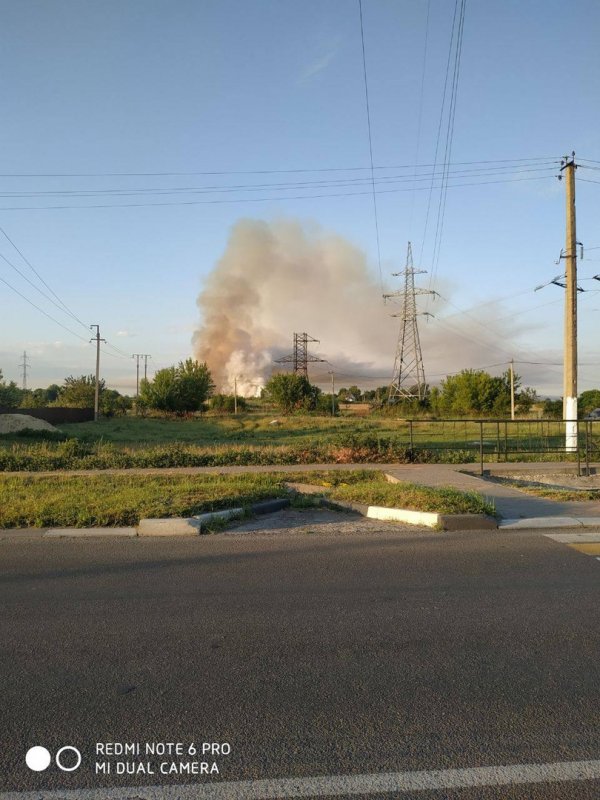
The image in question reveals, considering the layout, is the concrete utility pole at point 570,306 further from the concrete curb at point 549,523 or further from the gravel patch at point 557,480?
the concrete curb at point 549,523

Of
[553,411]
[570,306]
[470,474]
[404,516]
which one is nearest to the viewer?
[404,516]

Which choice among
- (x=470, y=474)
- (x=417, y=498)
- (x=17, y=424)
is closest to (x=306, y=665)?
(x=417, y=498)

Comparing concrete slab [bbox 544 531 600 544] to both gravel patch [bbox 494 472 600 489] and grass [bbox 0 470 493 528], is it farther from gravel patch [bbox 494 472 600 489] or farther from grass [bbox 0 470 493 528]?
gravel patch [bbox 494 472 600 489]

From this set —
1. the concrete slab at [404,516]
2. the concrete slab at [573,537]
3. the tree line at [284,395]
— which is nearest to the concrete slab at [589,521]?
the concrete slab at [573,537]

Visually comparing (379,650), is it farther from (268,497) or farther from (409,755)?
(268,497)

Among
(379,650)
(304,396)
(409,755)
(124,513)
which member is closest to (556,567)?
(379,650)

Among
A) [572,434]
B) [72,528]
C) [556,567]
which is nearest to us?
[556,567]

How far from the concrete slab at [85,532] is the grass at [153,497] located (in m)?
0.33

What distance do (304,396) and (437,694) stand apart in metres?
83.9

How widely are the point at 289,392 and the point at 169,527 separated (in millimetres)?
77841

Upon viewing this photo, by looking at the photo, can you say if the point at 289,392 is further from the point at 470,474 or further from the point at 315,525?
the point at 315,525

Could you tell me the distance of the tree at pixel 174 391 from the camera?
256 ft

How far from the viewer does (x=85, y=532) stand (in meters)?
9.27

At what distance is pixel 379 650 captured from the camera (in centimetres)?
470
